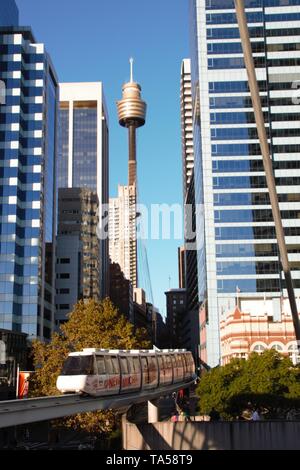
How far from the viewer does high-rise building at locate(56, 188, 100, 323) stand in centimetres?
15275

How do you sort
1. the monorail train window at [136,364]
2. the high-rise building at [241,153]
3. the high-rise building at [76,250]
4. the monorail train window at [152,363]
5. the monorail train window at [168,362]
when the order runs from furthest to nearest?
the high-rise building at [76,250], the high-rise building at [241,153], the monorail train window at [168,362], the monorail train window at [152,363], the monorail train window at [136,364]

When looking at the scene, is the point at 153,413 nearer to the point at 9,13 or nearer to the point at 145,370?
the point at 145,370

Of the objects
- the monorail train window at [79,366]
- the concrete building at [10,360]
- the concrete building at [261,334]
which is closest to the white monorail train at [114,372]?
the monorail train window at [79,366]

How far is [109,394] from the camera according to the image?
3600cm

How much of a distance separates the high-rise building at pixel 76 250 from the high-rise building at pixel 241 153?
3628 cm

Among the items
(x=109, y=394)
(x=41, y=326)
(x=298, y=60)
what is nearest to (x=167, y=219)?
(x=41, y=326)

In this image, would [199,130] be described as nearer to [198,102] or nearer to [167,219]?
[198,102]

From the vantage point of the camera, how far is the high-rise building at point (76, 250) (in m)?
153

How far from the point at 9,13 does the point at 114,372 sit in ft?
374

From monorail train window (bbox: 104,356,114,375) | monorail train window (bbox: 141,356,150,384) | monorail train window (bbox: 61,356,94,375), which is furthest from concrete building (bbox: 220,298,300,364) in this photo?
monorail train window (bbox: 61,356,94,375)

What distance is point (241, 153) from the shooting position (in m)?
125

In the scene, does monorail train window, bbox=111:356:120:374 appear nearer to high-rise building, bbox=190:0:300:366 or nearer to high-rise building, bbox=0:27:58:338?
high-rise building, bbox=0:27:58:338

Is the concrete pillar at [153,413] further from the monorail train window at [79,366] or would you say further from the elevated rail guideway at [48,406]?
the monorail train window at [79,366]

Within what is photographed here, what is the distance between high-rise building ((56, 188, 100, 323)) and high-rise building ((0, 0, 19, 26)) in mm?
51832
